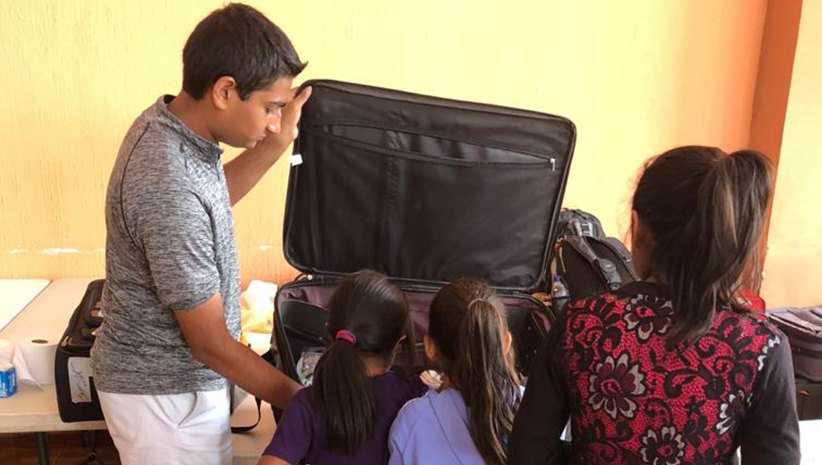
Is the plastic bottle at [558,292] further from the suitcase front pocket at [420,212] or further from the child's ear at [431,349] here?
the child's ear at [431,349]

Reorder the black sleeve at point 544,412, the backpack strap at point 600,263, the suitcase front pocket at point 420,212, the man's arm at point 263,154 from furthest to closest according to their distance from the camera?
the backpack strap at point 600,263 → the suitcase front pocket at point 420,212 → the man's arm at point 263,154 → the black sleeve at point 544,412

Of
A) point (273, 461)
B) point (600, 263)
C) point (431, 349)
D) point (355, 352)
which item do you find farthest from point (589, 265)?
point (273, 461)

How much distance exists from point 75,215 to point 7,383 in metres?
0.65

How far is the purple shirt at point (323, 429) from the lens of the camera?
1.10m

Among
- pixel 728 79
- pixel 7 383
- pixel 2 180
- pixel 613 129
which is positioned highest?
pixel 728 79

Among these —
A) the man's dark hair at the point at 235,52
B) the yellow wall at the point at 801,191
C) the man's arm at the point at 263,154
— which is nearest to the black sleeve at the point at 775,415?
the man's dark hair at the point at 235,52

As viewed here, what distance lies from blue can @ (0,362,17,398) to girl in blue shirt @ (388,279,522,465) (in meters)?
0.85

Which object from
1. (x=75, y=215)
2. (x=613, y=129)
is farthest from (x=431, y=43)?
(x=75, y=215)

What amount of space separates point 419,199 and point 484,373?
1.67ft

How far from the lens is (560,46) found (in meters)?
2.04

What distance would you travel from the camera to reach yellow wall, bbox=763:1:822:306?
2.05 metres

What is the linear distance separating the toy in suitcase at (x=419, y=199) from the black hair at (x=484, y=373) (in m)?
0.30

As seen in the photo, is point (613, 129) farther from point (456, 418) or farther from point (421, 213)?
point (456, 418)

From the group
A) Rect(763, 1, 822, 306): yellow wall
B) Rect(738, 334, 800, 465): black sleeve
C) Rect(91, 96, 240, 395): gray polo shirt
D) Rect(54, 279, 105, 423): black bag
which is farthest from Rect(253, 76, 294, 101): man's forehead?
Rect(763, 1, 822, 306): yellow wall
